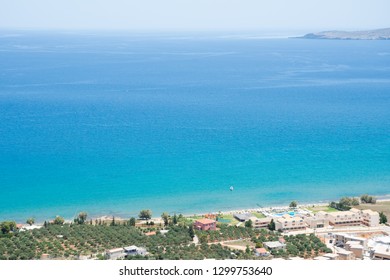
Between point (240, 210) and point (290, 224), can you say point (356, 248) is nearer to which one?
point (290, 224)

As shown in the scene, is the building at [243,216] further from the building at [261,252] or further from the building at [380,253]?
the building at [380,253]

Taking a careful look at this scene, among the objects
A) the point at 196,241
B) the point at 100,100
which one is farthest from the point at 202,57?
the point at 196,241

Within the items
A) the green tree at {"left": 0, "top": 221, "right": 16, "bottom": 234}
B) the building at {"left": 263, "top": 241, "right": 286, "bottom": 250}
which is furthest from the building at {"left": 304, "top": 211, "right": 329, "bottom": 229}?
the green tree at {"left": 0, "top": 221, "right": 16, "bottom": 234}

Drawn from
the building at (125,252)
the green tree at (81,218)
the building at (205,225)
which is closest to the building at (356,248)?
the building at (205,225)

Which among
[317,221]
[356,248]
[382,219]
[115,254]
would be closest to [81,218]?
[115,254]

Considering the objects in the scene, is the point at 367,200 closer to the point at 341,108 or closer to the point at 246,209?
the point at 246,209

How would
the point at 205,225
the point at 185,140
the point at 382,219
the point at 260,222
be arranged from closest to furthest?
the point at 205,225 < the point at 260,222 < the point at 382,219 < the point at 185,140

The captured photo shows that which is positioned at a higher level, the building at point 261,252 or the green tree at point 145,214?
the building at point 261,252
